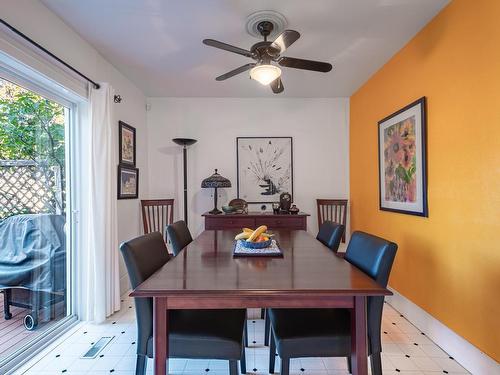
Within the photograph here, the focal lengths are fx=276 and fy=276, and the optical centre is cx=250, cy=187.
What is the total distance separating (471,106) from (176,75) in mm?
2673

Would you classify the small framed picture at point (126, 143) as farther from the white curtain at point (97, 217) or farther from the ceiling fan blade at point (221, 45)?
the ceiling fan blade at point (221, 45)

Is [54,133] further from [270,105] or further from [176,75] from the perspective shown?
[270,105]

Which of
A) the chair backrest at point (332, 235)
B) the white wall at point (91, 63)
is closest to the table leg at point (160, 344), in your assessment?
the chair backrest at point (332, 235)

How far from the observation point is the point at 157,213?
3686mm

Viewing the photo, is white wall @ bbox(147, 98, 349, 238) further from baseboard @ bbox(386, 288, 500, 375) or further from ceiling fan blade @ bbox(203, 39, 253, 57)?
ceiling fan blade @ bbox(203, 39, 253, 57)

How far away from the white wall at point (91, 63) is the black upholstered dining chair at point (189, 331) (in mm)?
1586

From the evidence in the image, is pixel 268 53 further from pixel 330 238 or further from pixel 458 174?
pixel 458 174

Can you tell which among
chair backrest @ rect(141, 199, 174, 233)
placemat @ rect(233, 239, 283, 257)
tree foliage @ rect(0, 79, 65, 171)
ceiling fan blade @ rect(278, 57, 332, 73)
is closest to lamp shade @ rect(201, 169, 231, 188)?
chair backrest @ rect(141, 199, 174, 233)

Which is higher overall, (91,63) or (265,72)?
(91,63)

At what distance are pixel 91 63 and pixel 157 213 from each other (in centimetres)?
191

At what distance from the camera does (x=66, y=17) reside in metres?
2.03

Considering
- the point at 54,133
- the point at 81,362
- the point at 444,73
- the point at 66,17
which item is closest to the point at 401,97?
the point at 444,73

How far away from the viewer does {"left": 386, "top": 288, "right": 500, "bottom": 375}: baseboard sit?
64.6 inches

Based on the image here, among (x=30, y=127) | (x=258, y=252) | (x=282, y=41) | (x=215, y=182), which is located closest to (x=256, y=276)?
(x=258, y=252)
